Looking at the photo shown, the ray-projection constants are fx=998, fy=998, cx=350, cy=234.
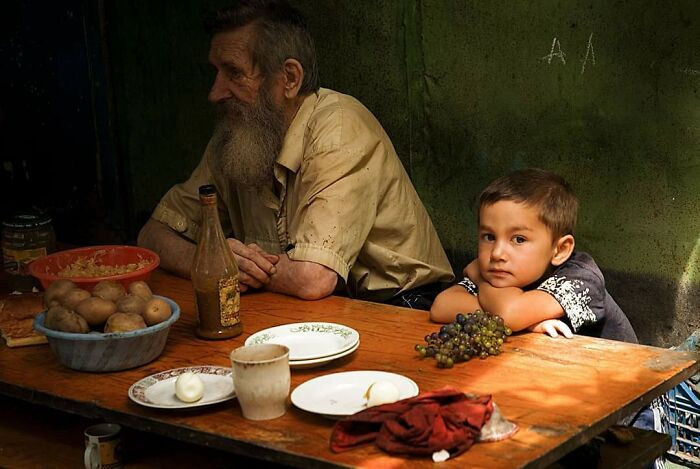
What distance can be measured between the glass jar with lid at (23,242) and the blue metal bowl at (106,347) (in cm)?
91

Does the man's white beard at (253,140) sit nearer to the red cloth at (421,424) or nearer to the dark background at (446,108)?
the dark background at (446,108)

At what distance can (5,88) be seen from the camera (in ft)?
18.6

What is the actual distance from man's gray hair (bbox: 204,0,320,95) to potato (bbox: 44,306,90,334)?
59.1 inches

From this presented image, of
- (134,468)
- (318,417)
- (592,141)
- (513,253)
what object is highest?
(592,141)

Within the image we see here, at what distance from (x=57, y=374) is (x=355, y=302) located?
3.55 ft

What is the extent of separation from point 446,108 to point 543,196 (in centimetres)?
149

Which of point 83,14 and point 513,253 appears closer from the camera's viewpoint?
point 513,253

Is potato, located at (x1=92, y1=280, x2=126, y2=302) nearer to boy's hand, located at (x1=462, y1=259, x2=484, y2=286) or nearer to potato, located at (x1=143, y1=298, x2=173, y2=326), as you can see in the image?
potato, located at (x1=143, y1=298, x2=173, y2=326)

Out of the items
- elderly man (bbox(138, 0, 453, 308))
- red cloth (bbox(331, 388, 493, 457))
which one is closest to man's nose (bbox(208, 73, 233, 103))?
elderly man (bbox(138, 0, 453, 308))

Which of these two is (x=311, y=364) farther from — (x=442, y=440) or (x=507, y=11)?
→ (x=507, y=11)

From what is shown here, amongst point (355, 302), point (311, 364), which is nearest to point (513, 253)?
point (355, 302)

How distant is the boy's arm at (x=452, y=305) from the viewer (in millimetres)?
3256

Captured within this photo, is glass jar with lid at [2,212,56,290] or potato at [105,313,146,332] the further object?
glass jar with lid at [2,212,56,290]

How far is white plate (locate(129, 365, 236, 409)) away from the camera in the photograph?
8.66 ft
